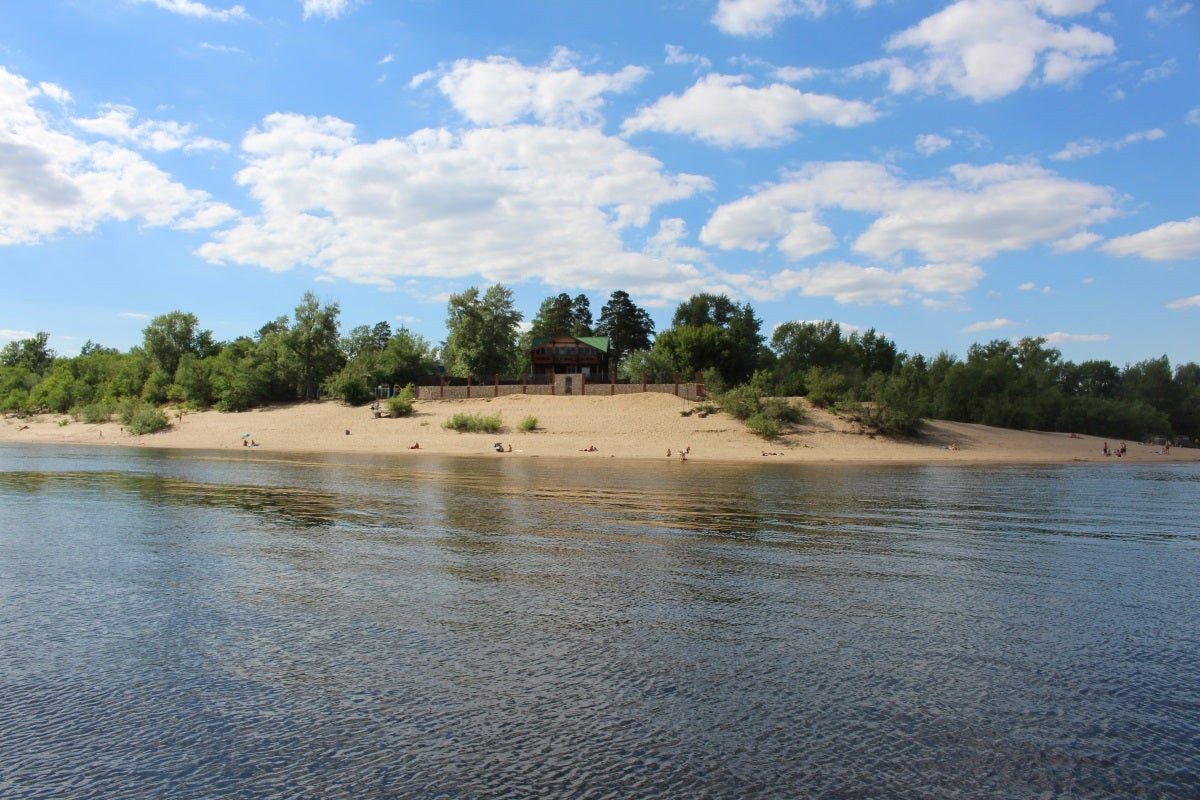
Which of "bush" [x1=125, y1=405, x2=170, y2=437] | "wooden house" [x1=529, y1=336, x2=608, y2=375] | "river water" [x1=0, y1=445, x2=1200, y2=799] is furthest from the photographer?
"wooden house" [x1=529, y1=336, x2=608, y2=375]

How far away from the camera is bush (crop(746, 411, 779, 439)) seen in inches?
2430

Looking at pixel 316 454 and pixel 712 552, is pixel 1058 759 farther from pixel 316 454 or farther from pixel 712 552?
pixel 316 454

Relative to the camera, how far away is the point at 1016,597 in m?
13.5

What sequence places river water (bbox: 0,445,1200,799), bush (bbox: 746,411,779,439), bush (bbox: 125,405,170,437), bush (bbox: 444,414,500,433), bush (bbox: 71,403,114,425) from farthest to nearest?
bush (bbox: 71,403,114,425), bush (bbox: 125,405,170,437), bush (bbox: 444,414,500,433), bush (bbox: 746,411,779,439), river water (bbox: 0,445,1200,799)

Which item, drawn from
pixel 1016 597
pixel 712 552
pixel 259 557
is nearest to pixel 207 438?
pixel 259 557

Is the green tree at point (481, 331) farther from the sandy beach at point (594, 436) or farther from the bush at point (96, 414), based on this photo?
the bush at point (96, 414)

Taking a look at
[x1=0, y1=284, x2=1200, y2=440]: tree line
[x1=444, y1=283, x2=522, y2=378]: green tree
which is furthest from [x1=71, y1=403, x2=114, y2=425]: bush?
[x1=444, y1=283, x2=522, y2=378]: green tree

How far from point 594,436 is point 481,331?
105 feet

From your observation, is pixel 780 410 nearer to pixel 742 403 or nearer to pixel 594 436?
pixel 742 403

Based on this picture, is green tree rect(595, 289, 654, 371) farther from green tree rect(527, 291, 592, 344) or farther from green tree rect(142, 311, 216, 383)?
green tree rect(142, 311, 216, 383)

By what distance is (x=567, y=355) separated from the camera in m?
97.2

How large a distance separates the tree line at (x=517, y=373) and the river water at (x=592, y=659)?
5098cm

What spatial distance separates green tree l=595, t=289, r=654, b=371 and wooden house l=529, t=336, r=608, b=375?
1090 inches

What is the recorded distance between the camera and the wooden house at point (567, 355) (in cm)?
9688
